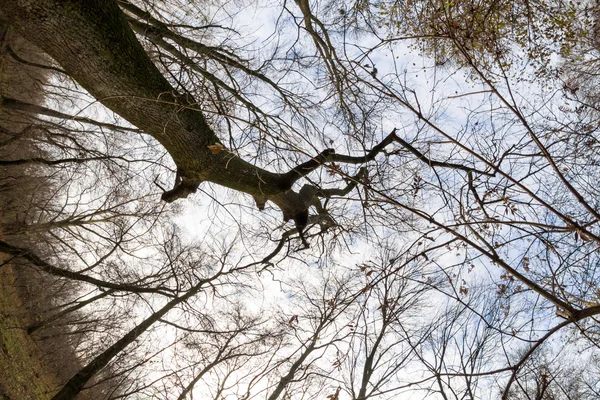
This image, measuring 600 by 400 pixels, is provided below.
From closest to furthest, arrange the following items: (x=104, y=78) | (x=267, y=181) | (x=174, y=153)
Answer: (x=104, y=78) → (x=174, y=153) → (x=267, y=181)

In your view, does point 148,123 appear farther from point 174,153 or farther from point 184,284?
point 184,284

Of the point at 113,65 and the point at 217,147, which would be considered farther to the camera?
the point at 113,65

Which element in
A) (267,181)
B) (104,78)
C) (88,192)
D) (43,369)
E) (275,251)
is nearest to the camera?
(104,78)

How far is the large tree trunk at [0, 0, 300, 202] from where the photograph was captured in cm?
302

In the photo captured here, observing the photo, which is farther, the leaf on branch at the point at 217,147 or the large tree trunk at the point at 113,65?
the large tree trunk at the point at 113,65

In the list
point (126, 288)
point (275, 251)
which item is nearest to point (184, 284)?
point (126, 288)

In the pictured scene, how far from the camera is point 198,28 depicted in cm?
524

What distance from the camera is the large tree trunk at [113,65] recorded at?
9.91 feet

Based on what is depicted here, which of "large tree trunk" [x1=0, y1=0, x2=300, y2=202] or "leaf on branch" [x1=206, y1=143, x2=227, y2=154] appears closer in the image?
"leaf on branch" [x1=206, y1=143, x2=227, y2=154]

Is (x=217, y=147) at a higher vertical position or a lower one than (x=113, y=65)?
lower

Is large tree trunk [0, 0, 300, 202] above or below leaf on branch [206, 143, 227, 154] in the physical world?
above

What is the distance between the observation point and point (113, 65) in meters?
3.30

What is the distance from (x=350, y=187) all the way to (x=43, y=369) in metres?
9.25

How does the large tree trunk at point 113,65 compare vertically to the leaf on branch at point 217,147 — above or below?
above
